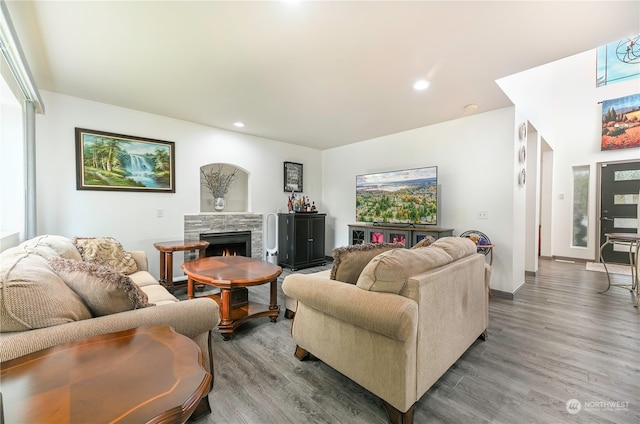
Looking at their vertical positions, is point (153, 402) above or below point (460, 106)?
below

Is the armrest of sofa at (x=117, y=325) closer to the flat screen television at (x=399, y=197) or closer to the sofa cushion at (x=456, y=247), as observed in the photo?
the sofa cushion at (x=456, y=247)

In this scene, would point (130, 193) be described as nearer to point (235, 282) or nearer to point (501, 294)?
point (235, 282)

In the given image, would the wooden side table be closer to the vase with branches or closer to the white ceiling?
the vase with branches

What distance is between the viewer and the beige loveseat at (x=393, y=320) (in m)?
1.41

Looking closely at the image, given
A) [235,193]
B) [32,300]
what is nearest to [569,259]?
[235,193]

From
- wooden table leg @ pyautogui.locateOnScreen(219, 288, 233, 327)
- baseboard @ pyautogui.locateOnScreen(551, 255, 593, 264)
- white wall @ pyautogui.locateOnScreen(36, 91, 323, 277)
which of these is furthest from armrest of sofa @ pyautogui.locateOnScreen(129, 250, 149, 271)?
baseboard @ pyautogui.locateOnScreen(551, 255, 593, 264)

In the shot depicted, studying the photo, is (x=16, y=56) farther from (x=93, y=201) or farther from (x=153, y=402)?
(x=153, y=402)

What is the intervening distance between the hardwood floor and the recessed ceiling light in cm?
261

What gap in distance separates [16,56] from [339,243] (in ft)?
16.7

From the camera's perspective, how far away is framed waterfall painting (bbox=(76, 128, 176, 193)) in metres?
3.31

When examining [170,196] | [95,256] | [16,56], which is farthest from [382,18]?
[170,196]

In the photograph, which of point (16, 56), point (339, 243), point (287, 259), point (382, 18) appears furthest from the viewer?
point (339, 243)

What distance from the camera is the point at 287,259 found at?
502cm

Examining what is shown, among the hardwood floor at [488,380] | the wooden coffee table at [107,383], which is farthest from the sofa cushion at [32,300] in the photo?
the hardwood floor at [488,380]
